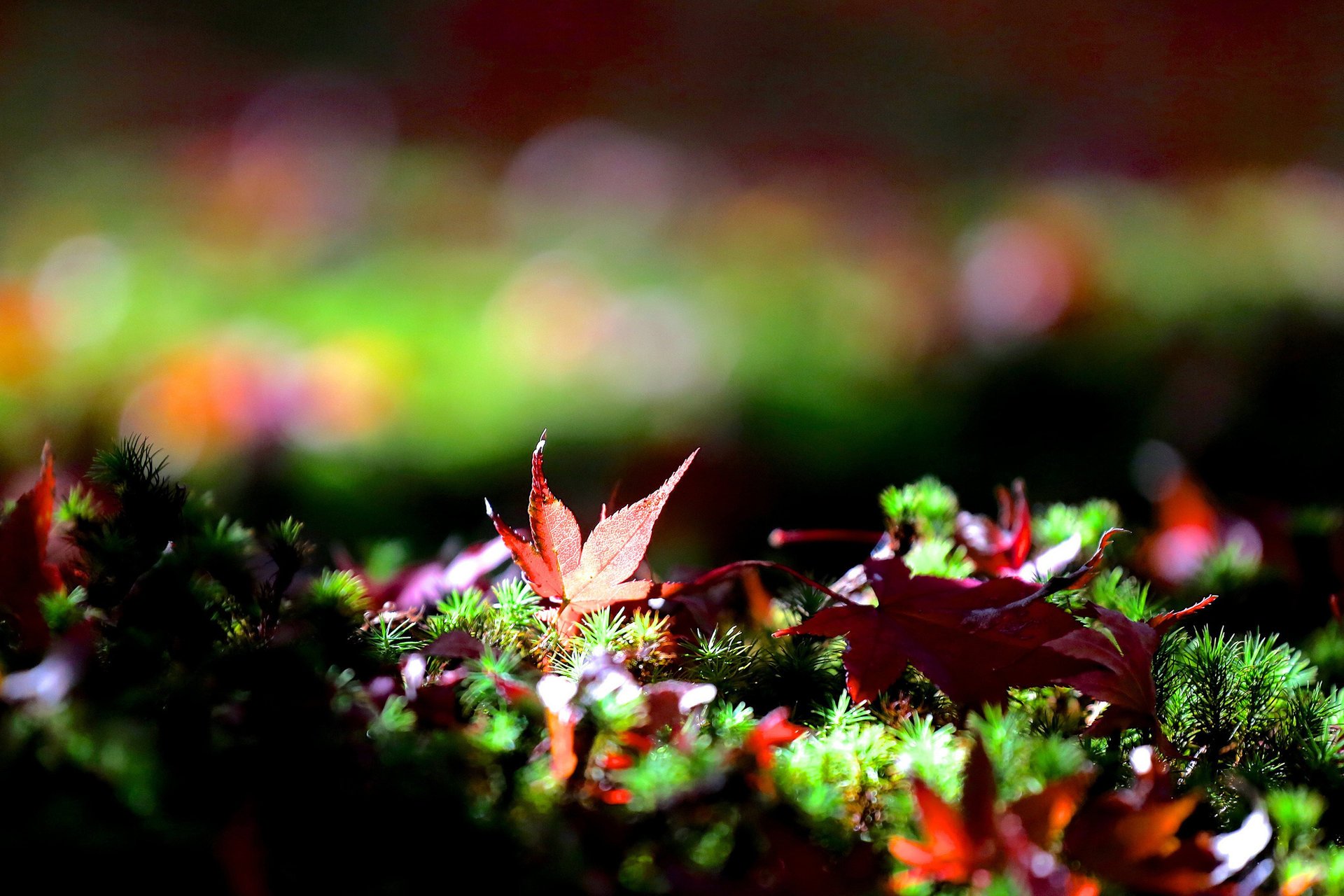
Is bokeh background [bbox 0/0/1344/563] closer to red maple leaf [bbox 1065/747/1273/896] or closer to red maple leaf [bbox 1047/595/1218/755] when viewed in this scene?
red maple leaf [bbox 1047/595/1218/755]

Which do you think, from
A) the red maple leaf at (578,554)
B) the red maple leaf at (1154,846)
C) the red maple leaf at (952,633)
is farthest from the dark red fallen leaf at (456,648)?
the red maple leaf at (1154,846)

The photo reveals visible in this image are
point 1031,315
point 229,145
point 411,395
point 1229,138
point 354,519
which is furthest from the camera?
point 1229,138

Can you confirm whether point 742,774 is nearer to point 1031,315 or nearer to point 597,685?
point 597,685

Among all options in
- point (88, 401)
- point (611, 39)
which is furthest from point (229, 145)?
point (88, 401)

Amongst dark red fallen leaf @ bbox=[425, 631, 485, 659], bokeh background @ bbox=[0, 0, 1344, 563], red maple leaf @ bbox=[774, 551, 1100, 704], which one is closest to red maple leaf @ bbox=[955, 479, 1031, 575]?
red maple leaf @ bbox=[774, 551, 1100, 704]

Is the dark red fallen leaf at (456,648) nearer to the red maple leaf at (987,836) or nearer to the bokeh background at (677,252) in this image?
the red maple leaf at (987,836)

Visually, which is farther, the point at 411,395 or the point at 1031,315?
the point at 1031,315
